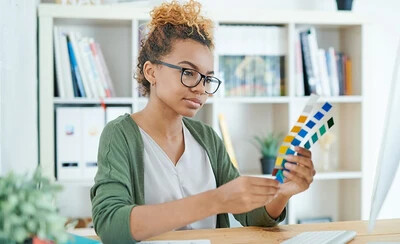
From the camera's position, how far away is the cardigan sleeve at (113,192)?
3.97 ft

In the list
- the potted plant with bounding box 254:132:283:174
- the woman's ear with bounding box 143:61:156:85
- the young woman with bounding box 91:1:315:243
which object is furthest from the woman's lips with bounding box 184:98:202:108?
the potted plant with bounding box 254:132:283:174

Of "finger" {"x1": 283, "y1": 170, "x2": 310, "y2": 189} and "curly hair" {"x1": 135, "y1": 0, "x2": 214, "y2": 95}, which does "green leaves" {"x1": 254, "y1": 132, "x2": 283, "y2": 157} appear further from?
"finger" {"x1": 283, "y1": 170, "x2": 310, "y2": 189}

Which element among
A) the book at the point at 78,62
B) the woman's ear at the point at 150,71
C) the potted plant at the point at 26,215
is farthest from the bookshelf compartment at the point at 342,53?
the potted plant at the point at 26,215

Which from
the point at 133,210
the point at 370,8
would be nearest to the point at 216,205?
the point at 133,210

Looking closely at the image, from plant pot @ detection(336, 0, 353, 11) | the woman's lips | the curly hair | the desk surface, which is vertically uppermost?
plant pot @ detection(336, 0, 353, 11)

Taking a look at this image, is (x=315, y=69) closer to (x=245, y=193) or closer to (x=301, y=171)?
(x=301, y=171)

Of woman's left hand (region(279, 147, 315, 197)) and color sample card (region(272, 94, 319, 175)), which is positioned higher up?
color sample card (region(272, 94, 319, 175))

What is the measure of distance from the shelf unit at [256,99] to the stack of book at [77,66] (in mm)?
44

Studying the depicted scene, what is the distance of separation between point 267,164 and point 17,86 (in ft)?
4.84

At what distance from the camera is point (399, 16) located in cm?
319

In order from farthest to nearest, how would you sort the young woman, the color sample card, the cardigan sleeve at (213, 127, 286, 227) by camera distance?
the cardigan sleeve at (213, 127, 286, 227), the young woman, the color sample card

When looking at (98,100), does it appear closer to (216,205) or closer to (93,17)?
(93,17)

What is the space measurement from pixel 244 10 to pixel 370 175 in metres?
1.13

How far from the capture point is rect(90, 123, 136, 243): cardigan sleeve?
1.21 meters
